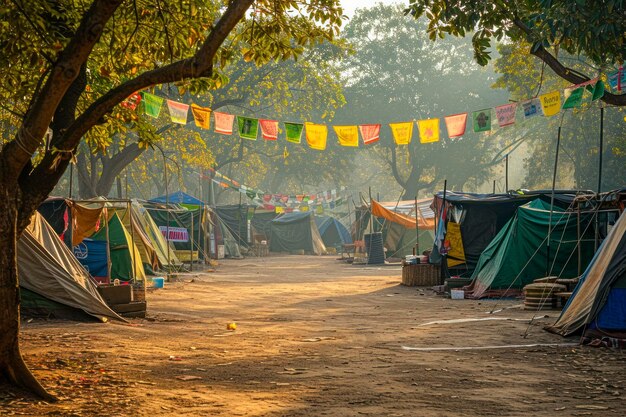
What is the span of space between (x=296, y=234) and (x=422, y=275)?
93.8 feet

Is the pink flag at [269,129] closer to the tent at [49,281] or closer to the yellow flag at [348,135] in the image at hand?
the yellow flag at [348,135]

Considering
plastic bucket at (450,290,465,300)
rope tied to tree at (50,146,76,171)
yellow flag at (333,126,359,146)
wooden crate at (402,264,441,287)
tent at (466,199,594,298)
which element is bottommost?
plastic bucket at (450,290,465,300)

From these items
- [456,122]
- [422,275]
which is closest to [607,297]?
[422,275]

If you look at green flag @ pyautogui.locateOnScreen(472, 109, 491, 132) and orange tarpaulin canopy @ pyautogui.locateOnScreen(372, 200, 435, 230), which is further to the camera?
orange tarpaulin canopy @ pyautogui.locateOnScreen(372, 200, 435, 230)

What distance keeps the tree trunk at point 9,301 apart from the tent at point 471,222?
14.1 meters

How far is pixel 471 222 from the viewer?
1977cm

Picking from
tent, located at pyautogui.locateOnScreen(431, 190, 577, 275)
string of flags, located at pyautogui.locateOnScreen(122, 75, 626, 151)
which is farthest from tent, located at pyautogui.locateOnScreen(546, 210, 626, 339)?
string of flags, located at pyautogui.locateOnScreen(122, 75, 626, 151)

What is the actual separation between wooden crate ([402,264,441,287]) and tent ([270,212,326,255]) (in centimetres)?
2758

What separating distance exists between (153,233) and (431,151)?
3603cm

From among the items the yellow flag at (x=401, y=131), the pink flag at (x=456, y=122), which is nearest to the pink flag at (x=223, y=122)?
the yellow flag at (x=401, y=131)

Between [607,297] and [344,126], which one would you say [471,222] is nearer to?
[344,126]

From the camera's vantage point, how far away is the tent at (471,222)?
19.3m

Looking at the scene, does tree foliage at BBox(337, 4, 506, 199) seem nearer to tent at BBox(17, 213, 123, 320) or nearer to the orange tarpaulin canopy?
the orange tarpaulin canopy

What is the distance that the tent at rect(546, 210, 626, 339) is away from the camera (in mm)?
10102
